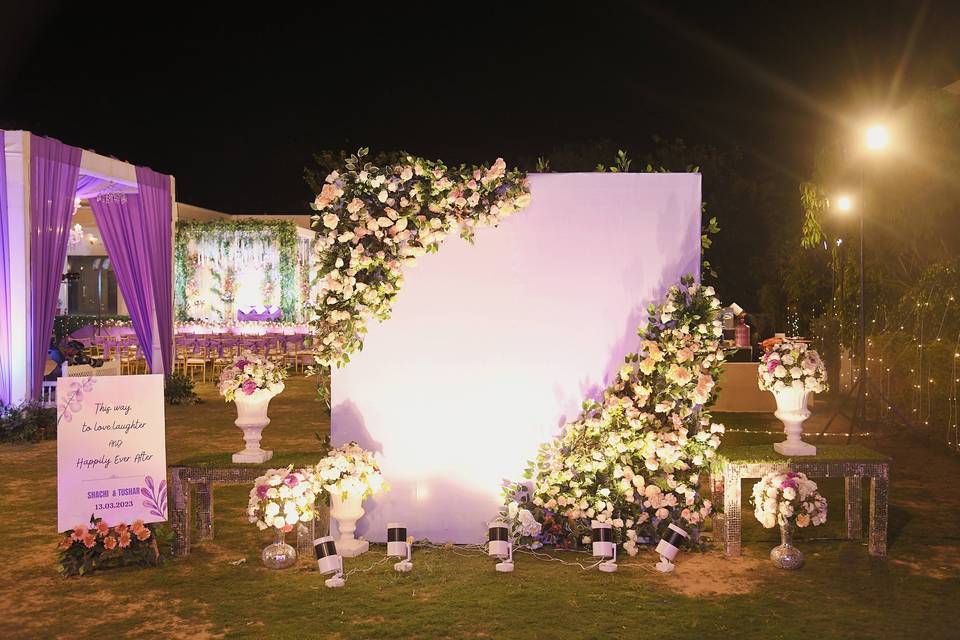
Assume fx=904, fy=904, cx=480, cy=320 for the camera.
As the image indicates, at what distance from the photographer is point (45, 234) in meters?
10.5

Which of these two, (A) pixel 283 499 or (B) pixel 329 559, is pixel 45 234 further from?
(B) pixel 329 559

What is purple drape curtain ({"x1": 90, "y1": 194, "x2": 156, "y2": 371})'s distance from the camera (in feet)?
43.2

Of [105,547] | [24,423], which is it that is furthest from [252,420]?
[24,423]

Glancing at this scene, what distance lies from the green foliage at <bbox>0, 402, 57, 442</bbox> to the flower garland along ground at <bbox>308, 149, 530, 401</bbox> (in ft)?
18.9

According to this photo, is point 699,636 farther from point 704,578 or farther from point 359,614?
point 359,614

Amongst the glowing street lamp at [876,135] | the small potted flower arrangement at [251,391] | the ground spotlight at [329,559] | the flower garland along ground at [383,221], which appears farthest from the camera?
the glowing street lamp at [876,135]

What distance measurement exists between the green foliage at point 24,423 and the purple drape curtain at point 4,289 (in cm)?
18

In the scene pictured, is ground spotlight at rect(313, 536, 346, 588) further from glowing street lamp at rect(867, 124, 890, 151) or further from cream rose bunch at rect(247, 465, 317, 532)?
glowing street lamp at rect(867, 124, 890, 151)

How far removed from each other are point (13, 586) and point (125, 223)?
8.85 m

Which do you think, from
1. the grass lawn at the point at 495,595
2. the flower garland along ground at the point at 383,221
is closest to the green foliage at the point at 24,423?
the grass lawn at the point at 495,595

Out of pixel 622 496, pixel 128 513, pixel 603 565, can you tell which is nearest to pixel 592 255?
pixel 622 496

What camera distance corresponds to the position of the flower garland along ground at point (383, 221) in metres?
5.77

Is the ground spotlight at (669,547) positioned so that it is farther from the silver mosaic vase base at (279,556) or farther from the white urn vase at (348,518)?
the silver mosaic vase base at (279,556)

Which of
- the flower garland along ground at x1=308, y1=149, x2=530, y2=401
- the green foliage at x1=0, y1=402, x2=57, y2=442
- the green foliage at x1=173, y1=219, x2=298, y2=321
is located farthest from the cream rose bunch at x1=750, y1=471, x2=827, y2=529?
the green foliage at x1=173, y1=219, x2=298, y2=321
